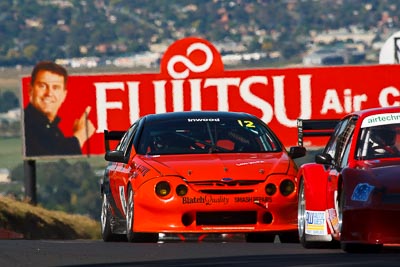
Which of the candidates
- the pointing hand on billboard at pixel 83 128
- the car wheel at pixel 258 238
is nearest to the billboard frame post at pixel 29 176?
the pointing hand on billboard at pixel 83 128

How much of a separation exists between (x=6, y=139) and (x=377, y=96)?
274ft

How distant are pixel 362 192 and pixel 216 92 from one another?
1101 inches

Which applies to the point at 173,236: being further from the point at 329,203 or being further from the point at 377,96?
the point at 377,96

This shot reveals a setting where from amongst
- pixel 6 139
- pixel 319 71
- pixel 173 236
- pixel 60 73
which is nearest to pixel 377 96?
pixel 319 71

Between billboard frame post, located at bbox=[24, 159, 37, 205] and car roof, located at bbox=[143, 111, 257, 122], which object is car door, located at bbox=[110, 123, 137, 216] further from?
billboard frame post, located at bbox=[24, 159, 37, 205]

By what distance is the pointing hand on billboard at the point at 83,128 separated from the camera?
4210 centimetres

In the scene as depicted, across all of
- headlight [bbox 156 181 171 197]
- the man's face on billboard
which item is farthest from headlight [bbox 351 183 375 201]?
the man's face on billboard

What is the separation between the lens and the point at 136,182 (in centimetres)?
1702

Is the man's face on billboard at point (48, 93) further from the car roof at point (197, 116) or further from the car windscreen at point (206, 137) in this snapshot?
the car windscreen at point (206, 137)

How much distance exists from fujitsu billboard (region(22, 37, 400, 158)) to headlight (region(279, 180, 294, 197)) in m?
24.4

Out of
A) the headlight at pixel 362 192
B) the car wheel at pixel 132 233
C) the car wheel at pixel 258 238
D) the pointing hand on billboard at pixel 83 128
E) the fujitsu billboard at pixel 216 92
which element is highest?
the fujitsu billboard at pixel 216 92

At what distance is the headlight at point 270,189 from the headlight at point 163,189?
959 millimetres

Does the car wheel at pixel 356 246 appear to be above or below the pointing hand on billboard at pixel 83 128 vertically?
below

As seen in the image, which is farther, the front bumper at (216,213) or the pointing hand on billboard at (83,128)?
the pointing hand on billboard at (83,128)
